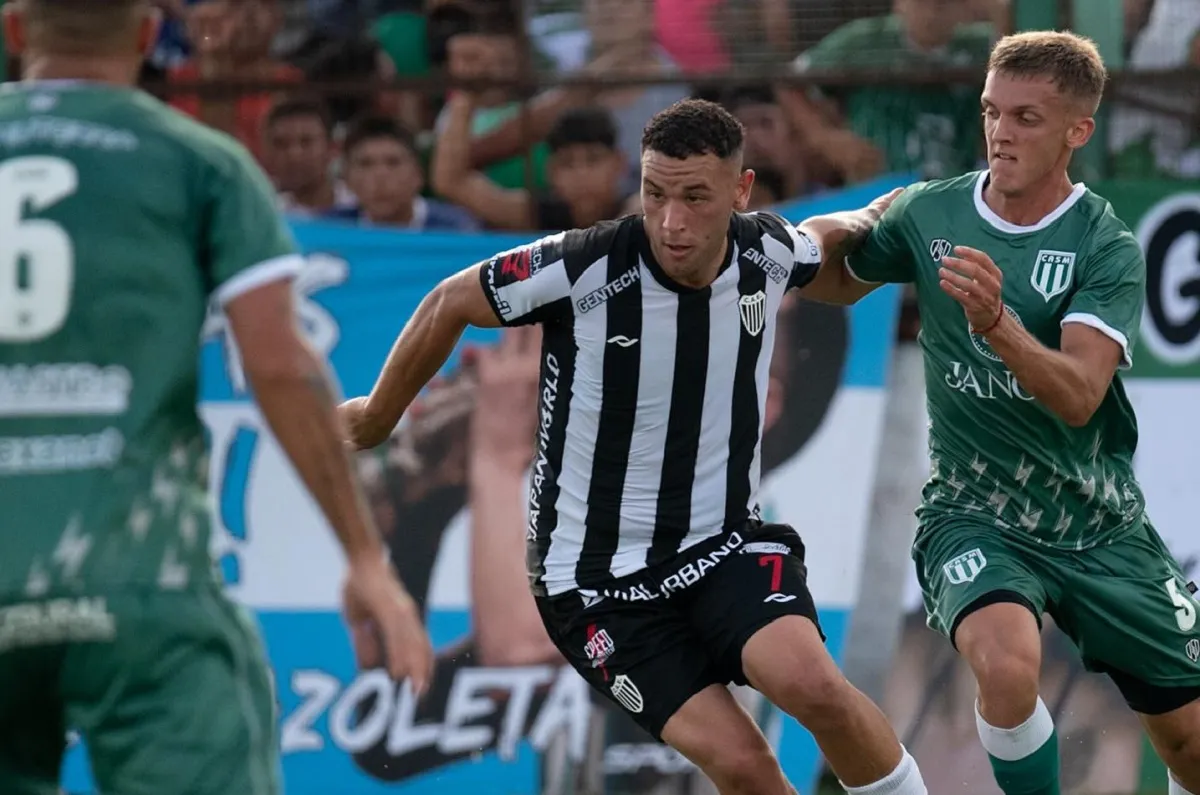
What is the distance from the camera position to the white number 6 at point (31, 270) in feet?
11.5

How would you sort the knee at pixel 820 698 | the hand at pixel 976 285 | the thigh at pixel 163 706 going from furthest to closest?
the knee at pixel 820 698, the hand at pixel 976 285, the thigh at pixel 163 706

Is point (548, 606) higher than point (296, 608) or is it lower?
higher

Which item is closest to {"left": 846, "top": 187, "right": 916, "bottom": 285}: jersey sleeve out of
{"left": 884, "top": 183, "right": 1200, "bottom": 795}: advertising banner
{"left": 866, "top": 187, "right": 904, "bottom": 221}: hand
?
{"left": 866, "top": 187, "right": 904, "bottom": 221}: hand

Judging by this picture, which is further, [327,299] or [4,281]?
[327,299]

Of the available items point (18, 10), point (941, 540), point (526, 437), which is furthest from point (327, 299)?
point (18, 10)

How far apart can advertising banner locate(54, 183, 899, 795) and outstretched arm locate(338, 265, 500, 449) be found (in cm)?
268

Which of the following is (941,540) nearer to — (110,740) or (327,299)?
(110,740)

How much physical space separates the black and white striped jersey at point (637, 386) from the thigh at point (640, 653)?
0.33 ft

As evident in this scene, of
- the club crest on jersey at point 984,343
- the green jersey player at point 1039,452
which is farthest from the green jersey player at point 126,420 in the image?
the club crest on jersey at point 984,343

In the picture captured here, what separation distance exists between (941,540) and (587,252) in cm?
143

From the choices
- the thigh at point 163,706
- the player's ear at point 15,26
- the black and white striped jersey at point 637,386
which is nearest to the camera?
the thigh at point 163,706

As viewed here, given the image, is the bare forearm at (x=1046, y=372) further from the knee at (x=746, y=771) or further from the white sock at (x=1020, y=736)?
the knee at (x=746, y=771)

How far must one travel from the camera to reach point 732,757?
Answer: 16.9ft

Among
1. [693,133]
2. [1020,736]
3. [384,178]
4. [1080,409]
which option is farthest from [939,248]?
[384,178]
